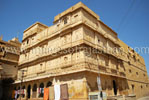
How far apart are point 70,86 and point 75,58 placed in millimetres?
3746

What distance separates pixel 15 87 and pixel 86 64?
17.4 m

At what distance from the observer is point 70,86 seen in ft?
51.4

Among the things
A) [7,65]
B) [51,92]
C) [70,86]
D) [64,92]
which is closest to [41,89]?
[51,92]

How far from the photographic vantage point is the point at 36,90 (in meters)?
20.3

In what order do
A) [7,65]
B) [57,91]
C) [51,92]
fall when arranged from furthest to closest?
1. [7,65]
2. [51,92]
3. [57,91]

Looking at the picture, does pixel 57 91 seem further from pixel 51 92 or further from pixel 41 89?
pixel 41 89

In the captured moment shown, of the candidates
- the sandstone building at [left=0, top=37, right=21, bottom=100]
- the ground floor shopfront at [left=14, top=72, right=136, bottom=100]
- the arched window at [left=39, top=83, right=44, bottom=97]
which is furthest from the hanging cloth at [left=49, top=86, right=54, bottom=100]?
the sandstone building at [left=0, top=37, right=21, bottom=100]

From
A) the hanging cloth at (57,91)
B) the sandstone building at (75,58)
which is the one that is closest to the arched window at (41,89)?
the sandstone building at (75,58)

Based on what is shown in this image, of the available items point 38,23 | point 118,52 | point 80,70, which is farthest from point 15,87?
point 118,52

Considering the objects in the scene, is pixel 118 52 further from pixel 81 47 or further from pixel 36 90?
pixel 36 90

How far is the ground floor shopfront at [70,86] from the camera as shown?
14.7 metres

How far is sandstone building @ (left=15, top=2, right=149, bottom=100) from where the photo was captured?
51.3 feet

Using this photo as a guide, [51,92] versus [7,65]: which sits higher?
[7,65]

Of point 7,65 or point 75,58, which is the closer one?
point 75,58
